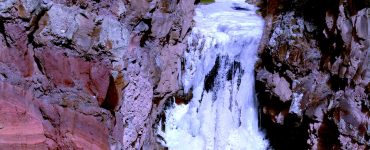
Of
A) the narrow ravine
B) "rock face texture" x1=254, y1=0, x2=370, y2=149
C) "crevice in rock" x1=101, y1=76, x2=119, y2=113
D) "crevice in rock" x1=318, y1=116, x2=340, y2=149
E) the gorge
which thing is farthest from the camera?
the narrow ravine

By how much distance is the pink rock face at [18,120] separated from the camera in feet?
5.01

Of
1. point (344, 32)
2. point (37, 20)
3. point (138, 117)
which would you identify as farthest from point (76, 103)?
point (344, 32)

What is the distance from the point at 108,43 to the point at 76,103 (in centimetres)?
33

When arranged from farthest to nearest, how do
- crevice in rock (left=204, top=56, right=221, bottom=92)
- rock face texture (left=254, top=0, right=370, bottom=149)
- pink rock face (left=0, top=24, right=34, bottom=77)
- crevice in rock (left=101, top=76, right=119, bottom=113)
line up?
crevice in rock (left=204, top=56, right=221, bottom=92)
rock face texture (left=254, top=0, right=370, bottom=149)
crevice in rock (left=101, top=76, right=119, bottom=113)
pink rock face (left=0, top=24, right=34, bottom=77)

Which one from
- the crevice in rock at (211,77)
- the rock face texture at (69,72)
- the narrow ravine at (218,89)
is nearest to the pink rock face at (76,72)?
the rock face texture at (69,72)

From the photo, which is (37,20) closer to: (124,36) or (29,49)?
(29,49)

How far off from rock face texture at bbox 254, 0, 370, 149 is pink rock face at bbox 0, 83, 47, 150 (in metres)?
2.29

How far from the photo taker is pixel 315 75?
3.14 metres

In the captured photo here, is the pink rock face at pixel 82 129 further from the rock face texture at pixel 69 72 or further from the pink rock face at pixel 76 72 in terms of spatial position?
the pink rock face at pixel 76 72

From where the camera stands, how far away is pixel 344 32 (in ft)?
9.00

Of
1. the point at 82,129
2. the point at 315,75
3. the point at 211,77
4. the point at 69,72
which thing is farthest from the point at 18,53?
the point at 315,75

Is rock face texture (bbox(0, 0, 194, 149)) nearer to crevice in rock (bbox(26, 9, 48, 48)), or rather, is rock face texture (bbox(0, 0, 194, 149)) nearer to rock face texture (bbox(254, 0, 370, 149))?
crevice in rock (bbox(26, 9, 48, 48))

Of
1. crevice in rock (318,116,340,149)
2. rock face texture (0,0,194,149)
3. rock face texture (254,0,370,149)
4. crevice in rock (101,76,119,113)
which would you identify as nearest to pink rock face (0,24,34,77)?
rock face texture (0,0,194,149)

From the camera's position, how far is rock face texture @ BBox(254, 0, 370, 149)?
2.75 meters
